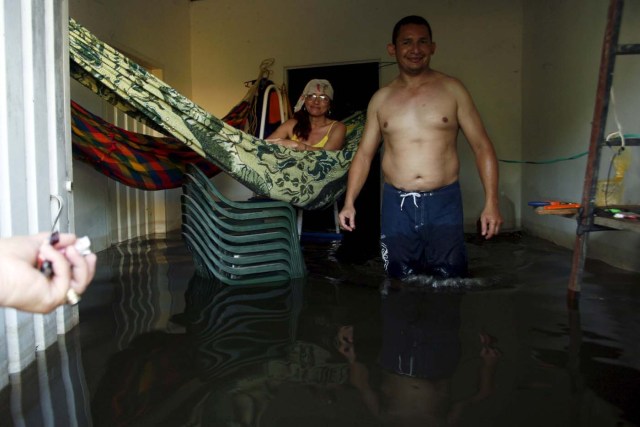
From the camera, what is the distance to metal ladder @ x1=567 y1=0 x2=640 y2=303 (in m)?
1.68

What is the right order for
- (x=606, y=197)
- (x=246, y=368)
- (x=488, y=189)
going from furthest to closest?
(x=488, y=189) < (x=606, y=197) < (x=246, y=368)

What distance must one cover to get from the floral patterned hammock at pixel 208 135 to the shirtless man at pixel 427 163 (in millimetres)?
275

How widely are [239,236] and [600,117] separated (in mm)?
1549

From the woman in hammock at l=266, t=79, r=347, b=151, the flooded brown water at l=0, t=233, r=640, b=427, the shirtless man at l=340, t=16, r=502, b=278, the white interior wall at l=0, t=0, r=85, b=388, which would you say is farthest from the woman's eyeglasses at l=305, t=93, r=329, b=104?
the white interior wall at l=0, t=0, r=85, b=388

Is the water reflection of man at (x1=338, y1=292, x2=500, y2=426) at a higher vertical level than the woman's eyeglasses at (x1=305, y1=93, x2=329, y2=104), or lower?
lower

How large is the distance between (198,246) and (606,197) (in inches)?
71.7

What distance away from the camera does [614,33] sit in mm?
1686

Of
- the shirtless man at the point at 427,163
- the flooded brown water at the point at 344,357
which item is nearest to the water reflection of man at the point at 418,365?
the flooded brown water at the point at 344,357

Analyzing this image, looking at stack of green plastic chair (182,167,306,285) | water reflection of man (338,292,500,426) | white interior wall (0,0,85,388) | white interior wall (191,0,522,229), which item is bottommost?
water reflection of man (338,292,500,426)

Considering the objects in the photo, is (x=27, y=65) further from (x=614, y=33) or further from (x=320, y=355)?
(x=614, y=33)

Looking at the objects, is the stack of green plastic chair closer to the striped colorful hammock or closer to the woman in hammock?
the striped colorful hammock

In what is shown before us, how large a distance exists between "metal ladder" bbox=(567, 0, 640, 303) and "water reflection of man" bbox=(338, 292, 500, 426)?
0.54 m

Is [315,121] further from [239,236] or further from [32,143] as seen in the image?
[32,143]

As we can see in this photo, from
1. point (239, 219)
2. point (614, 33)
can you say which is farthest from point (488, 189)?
point (239, 219)
